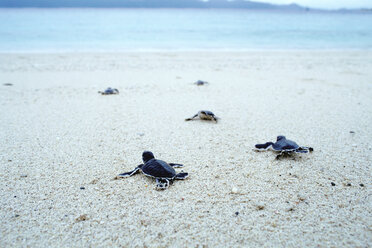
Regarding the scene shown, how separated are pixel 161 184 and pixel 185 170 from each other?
0.32 metres

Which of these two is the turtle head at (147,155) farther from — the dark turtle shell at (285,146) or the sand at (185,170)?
the dark turtle shell at (285,146)

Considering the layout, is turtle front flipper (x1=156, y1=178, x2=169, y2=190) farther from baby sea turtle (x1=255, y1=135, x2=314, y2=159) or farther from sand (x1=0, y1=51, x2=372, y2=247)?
baby sea turtle (x1=255, y1=135, x2=314, y2=159)

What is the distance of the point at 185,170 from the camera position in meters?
2.15

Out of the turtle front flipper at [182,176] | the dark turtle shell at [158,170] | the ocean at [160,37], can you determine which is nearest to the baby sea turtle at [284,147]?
the turtle front flipper at [182,176]

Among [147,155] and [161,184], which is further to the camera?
[147,155]

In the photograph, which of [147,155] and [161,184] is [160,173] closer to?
[161,184]

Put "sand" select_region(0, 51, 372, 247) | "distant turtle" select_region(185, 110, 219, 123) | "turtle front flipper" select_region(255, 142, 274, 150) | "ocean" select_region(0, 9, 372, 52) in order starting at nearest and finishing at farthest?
"sand" select_region(0, 51, 372, 247) < "turtle front flipper" select_region(255, 142, 274, 150) < "distant turtle" select_region(185, 110, 219, 123) < "ocean" select_region(0, 9, 372, 52)

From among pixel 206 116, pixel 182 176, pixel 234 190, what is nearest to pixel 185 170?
pixel 182 176

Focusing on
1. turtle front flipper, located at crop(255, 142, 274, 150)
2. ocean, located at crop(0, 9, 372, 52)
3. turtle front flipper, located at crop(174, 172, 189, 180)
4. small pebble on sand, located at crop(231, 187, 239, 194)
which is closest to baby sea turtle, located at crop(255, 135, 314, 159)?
turtle front flipper, located at crop(255, 142, 274, 150)

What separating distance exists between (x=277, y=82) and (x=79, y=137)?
4.46m

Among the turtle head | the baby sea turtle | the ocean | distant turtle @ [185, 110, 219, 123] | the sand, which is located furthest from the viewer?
the ocean

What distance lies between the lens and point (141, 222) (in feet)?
5.15

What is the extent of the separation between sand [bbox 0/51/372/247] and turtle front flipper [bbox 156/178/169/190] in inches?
2.1

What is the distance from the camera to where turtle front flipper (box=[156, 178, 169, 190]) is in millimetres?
1887
